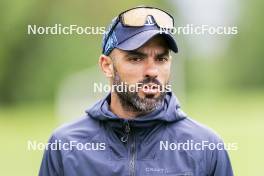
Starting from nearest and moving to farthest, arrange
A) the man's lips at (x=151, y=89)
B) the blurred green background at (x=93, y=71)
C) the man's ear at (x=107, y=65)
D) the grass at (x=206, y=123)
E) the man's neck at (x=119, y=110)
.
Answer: the man's lips at (x=151, y=89), the man's neck at (x=119, y=110), the man's ear at (x=107, y=65), the grass at (x=206, y=123), the blurred green background at (x=93, y=71)

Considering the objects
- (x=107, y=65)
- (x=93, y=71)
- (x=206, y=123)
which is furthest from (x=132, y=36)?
(x=206, y=123)

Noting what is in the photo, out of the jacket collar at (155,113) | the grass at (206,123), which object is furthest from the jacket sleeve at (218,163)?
the grass at (206,123)

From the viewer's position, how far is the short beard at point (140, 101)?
3.87 m

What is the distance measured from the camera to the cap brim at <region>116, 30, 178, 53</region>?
3.88 meters

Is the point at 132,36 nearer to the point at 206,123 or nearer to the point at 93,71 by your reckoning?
the point at 93,71

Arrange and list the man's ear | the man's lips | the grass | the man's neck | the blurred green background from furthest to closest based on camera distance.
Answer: the blurred green background → the grass → the man's ear → the man's neck → the man's lips

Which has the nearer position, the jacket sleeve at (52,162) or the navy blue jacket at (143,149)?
the navy blue jacket at (143,149)

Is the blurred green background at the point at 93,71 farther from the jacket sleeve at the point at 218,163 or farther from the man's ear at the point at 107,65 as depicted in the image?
the jacket sleeve at the point at 218,163

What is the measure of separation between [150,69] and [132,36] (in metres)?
0.21

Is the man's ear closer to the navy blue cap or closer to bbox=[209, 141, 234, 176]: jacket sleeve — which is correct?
the navy blue cap

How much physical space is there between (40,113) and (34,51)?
141 inches

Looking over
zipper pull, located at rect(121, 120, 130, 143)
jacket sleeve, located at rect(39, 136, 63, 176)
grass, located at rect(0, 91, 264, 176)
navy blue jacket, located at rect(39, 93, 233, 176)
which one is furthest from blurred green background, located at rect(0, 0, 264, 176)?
zipper pull, located at rect(121, 120, 130, 143)

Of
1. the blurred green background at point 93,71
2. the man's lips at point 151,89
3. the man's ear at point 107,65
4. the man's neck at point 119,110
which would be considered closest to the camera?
the man's lips at point 151,89

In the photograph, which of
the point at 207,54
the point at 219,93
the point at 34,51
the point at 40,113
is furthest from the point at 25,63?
the point at 207,54
